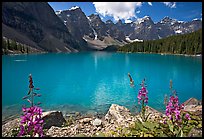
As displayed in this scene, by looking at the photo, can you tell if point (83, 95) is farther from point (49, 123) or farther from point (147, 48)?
point (147, 48)

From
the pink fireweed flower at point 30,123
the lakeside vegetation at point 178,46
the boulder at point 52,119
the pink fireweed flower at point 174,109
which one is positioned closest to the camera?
the pink fireweed flower at point 30,123

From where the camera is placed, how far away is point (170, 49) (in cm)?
13375

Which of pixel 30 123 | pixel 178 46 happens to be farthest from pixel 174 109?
pixel 178 46

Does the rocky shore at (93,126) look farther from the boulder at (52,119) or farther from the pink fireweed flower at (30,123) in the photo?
the pink fireweed flower at (30,123)

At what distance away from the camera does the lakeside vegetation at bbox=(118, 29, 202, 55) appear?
11311cm

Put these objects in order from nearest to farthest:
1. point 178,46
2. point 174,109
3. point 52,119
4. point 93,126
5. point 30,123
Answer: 1. point 30,123
2. point 174,109
3. point 93,126
4. point 52,119
5. point 178,46

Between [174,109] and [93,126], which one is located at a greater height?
[174,109]

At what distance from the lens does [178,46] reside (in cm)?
12700

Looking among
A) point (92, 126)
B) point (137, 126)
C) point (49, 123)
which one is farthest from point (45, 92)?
point (137, 126)

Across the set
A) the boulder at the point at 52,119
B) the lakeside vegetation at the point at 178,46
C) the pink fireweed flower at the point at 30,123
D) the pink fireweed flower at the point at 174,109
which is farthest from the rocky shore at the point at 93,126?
the lakeside vegetation at the point at 178,46

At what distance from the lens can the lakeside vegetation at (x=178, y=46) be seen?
113 meters

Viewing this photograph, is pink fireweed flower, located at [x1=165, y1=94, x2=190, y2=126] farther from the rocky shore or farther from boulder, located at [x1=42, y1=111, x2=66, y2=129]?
boulder, located at [x1=42, y1=111, x2=66, y2=129]

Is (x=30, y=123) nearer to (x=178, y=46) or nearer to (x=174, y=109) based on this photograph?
(x=174, y=109)

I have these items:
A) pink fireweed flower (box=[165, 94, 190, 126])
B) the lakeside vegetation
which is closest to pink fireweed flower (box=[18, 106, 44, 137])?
pink fireweed flower (box=[165, 94, 190, 126])
